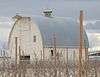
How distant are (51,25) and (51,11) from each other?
1727mm

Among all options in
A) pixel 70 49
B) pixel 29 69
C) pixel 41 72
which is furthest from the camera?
pixel 70 49

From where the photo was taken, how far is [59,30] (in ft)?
170

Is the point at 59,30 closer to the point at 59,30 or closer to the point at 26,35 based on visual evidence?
the point at 59,30

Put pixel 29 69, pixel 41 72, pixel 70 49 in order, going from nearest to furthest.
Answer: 1. pixel 41 72
2. pixel 29 69
3. pixel 70 49

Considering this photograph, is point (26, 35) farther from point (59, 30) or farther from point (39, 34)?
point (59, 30)

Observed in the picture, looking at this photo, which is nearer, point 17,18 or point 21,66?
point 21,66

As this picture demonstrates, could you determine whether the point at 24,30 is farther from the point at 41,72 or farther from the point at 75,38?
the point at 41,72

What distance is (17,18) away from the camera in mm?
50188

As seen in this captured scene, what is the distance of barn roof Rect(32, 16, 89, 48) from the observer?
164 ft

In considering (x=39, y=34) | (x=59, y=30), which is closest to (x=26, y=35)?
(x=39, y=34)

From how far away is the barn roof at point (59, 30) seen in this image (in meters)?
50.0

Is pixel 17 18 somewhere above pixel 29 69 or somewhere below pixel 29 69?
above

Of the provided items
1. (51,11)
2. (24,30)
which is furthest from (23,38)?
(51,11)

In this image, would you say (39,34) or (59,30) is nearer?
(39,34)
